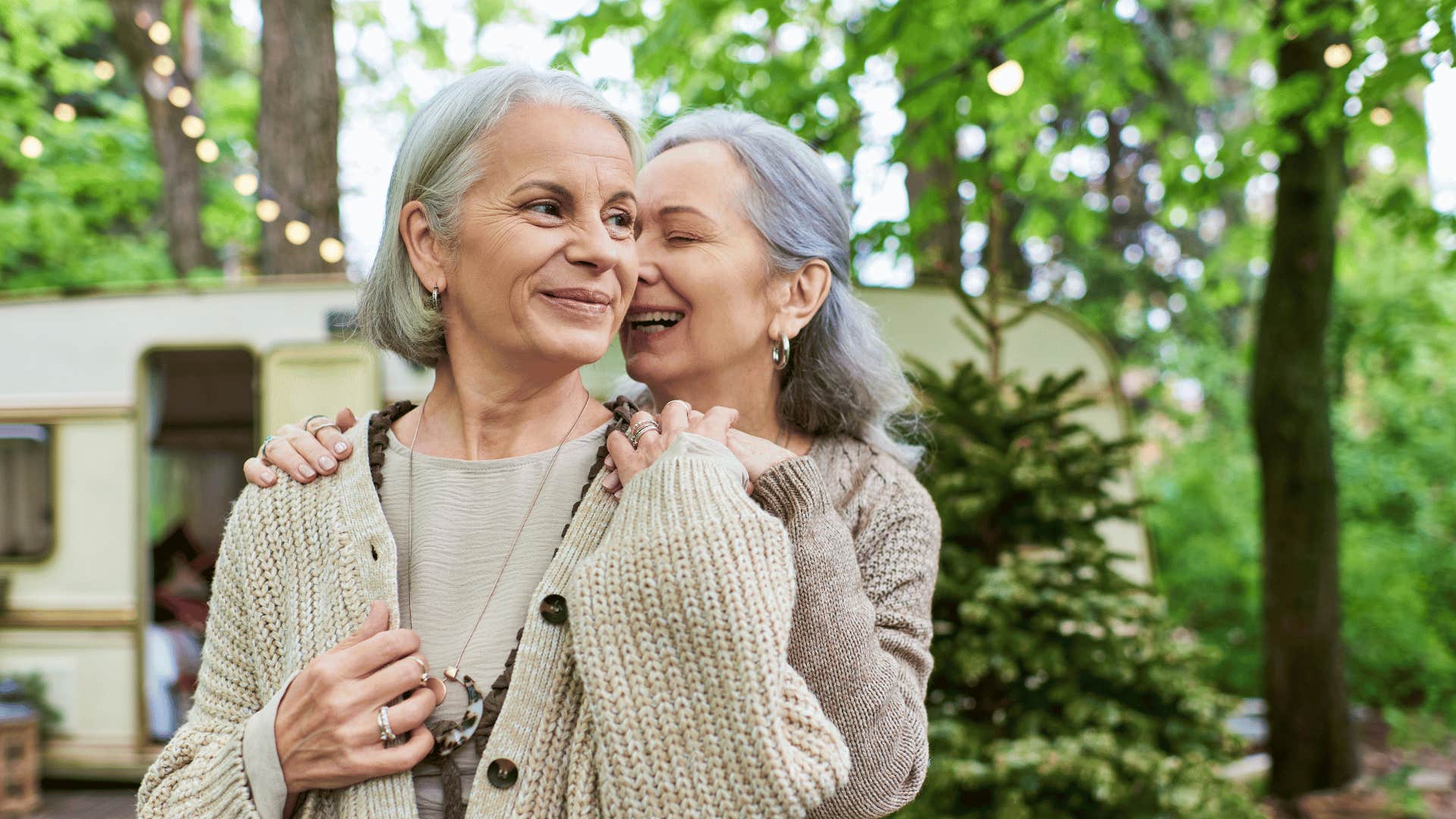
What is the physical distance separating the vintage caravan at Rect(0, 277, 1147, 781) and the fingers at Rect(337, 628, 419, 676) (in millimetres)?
4403

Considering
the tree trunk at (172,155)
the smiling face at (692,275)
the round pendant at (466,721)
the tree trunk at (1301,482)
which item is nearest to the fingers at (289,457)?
the round pendant at (466,721)

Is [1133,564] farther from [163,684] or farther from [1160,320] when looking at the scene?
[1160,320]

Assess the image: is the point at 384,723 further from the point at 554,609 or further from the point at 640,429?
the point at 640,429

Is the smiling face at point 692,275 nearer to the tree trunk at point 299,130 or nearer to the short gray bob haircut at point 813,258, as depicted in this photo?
the short gray bob haircut at point 813,258

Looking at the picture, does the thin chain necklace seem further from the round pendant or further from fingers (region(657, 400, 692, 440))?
fingers (region(657, 400, 692, 440))

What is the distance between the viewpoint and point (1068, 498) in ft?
11.3

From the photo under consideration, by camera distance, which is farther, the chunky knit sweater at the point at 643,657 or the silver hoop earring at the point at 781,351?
the silver hoop earring at the point at 781,351

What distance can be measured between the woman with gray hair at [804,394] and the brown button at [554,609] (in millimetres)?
163

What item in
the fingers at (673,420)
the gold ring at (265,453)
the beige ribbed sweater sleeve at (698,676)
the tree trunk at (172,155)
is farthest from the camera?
the tree trunk at (172,155)

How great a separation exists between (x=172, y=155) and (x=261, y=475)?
31.8 ft

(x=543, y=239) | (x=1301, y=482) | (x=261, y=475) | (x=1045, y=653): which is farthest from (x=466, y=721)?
(x=1301, y=482)

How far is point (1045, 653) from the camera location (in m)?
3.34

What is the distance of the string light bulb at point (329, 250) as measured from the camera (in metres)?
6.50

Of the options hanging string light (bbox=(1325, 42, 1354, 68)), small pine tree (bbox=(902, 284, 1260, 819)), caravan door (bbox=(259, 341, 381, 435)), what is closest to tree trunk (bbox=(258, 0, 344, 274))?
caravan door (bbox=(259, 341, 381, 435))
